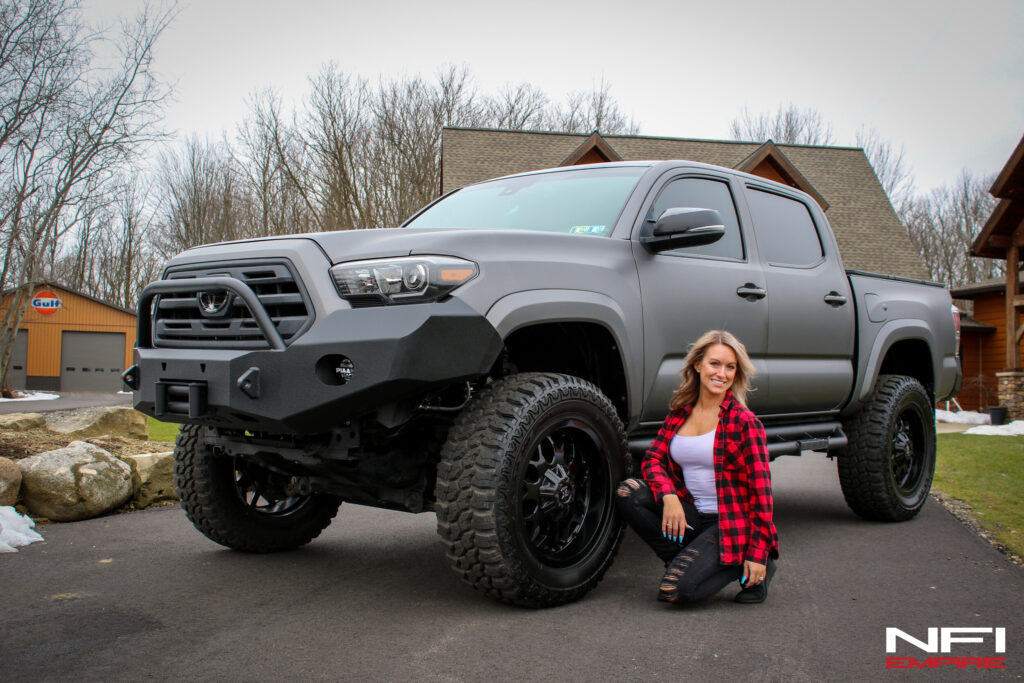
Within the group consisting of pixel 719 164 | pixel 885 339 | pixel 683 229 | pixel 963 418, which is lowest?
pixel 963 418

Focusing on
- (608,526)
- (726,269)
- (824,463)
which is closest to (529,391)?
(608,526)

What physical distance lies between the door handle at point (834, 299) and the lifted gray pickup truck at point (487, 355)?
0.7 inches

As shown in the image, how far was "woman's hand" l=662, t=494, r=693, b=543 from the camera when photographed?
3.83 meters

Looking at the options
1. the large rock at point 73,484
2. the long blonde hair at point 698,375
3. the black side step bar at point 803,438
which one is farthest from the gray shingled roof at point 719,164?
the long blonde hair at point 698,375

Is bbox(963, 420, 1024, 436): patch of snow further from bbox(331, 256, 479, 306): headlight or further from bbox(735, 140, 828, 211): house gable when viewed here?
bbox(331, 256, 479, 306): headlight

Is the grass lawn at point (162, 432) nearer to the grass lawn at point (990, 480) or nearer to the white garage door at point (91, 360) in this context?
the grass lawn at point (990, 480)

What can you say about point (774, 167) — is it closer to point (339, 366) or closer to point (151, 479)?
point (151, 479)

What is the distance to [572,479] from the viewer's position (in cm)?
395

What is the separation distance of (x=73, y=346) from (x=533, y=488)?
123ft

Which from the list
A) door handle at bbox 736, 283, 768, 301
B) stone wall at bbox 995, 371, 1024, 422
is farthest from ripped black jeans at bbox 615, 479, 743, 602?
stone wall at bbox 995, 371, 1024, 422

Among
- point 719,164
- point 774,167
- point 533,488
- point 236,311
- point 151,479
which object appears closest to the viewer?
point 236,311

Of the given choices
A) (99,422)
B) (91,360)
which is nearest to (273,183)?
(91,360)

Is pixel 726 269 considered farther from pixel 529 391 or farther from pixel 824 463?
pixel 824 463

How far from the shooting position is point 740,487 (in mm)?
3816
